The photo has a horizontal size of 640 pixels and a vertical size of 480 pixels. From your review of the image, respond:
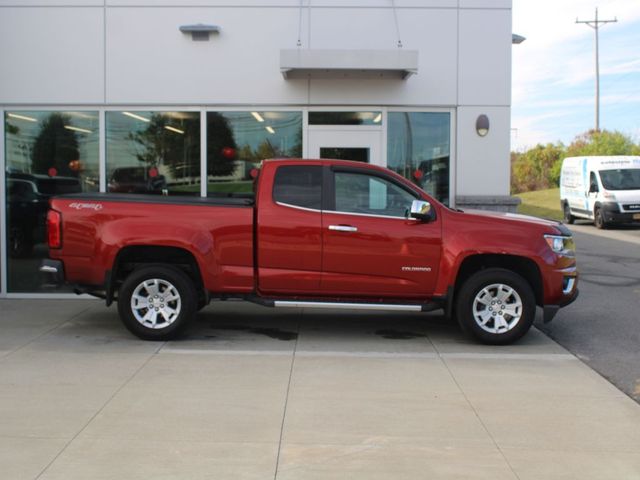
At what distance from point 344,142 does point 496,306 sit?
3.97 metres

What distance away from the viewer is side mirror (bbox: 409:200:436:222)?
7.57 metres

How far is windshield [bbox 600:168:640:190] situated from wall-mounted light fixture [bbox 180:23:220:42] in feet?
61.6

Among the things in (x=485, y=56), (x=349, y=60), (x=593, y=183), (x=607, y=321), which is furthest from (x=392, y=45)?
(x=593, y=183)

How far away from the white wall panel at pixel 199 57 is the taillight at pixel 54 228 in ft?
10.9

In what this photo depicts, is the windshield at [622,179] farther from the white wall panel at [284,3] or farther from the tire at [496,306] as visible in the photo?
the tire at [496,306]

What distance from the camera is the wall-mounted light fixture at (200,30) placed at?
34.4 ft

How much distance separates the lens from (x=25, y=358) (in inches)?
285

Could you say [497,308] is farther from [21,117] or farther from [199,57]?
[21,117]

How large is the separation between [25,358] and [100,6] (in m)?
5.66

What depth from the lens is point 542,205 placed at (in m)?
39.9

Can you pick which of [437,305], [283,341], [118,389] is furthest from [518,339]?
[118,389]

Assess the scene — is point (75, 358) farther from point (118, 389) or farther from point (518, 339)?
point (518, 339)

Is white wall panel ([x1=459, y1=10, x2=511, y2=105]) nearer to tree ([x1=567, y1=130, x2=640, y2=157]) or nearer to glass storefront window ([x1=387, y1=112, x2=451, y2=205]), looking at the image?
glass storefront window ([x1=387, y1=112, x2=451, y2=205])

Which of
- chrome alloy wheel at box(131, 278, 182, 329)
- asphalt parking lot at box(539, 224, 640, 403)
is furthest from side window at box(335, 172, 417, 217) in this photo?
asphalt parking lot at box(539, 224, 640, 403)
